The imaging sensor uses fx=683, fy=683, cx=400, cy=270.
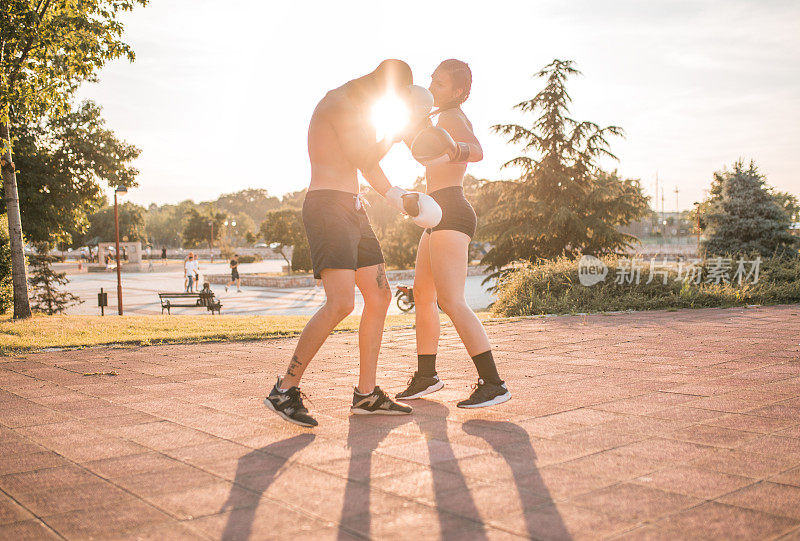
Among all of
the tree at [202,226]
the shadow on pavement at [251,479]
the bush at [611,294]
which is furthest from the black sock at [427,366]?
the tree at [202,226]

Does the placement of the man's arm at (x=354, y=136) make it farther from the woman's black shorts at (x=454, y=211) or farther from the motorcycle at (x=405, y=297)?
the motorcycle at (x=405, y=297)

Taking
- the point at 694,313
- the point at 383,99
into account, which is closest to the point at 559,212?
the point at 694,313

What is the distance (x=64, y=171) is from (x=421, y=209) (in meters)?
16.6

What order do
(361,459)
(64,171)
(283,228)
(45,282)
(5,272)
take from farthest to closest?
1. (283,228)
2. (64,171)
3. (45,282)
4. (5,272)
5. (361,459)

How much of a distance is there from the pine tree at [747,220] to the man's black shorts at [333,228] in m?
18.6

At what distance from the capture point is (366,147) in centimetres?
322

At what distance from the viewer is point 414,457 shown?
256cm

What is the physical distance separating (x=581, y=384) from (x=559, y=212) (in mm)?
13964

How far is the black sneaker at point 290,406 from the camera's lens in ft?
10.0

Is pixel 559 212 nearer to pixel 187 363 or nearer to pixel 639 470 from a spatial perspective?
pixel 187 363

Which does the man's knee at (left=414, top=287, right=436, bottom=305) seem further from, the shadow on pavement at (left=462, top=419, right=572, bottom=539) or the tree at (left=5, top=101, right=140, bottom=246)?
the tree at (left=5, top=101, right=140, bottom=246)

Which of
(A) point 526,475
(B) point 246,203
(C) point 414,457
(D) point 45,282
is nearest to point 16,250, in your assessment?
(D) point 45,282

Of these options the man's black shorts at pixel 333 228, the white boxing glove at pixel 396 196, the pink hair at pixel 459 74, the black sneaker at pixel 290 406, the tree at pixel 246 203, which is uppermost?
the tree at pixel 246 203

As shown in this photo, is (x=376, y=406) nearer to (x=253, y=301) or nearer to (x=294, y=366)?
(x=294, y=366)
